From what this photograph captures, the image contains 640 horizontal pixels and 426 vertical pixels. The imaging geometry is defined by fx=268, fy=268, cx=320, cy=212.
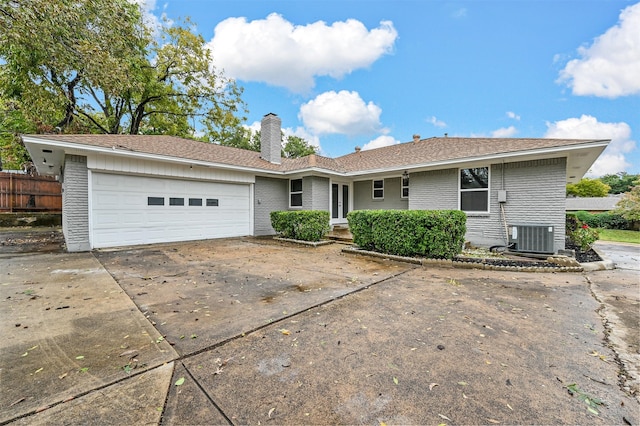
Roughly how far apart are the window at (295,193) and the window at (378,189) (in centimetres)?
346

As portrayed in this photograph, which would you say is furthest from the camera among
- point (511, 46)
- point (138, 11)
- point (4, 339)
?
point (138, 11)

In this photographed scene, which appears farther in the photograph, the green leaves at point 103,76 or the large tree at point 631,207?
the large tree at point 631,207

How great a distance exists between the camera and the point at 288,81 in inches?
631

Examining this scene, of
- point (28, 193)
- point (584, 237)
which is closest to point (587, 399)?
point (584, 237)

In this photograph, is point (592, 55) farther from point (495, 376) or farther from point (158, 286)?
point (158, 286)

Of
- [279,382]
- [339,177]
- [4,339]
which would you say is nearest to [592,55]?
[339,177]

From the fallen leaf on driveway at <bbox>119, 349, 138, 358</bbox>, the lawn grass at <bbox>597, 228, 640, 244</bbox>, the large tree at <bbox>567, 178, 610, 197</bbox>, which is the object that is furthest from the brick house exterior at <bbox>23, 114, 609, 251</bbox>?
the large tree at <bbox>567, 178, 610, 197</bbox>

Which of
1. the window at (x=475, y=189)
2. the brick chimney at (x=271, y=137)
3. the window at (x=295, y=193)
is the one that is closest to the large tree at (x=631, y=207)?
the window at (x=475, y=189)

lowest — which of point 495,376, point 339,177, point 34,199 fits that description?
point 495,376

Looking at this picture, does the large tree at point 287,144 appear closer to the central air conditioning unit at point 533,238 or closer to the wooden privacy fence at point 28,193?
the wooden privacy fence at point 28,193

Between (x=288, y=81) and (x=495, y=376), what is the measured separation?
1696 cm

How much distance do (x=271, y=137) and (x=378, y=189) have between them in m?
5.69

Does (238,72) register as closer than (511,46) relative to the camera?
No

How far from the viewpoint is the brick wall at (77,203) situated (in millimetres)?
7586
